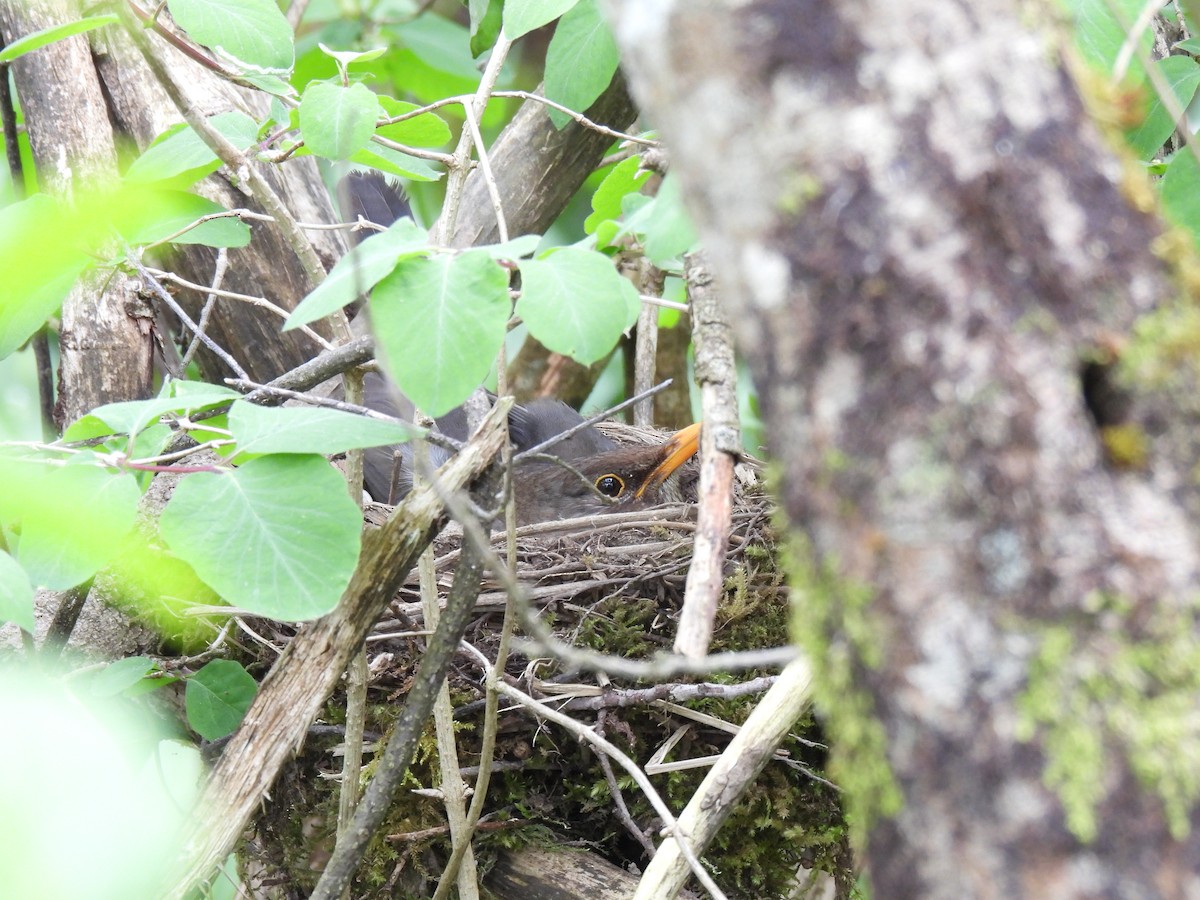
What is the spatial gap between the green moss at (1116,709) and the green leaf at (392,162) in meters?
1.50

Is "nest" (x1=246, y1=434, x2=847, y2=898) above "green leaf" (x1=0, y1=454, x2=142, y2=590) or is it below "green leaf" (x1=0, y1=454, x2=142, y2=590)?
below

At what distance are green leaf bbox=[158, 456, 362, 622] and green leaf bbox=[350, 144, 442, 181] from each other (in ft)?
2.29

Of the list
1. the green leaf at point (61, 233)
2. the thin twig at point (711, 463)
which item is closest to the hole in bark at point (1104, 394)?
the thin twig at point (711, 463)

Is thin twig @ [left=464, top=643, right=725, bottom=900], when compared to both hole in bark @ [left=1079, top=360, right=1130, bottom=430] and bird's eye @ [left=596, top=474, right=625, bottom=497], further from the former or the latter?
bird's eye @ [left=596, top=474, right=625, bottom=497]

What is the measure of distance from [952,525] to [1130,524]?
9cm

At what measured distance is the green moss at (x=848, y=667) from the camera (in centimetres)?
61

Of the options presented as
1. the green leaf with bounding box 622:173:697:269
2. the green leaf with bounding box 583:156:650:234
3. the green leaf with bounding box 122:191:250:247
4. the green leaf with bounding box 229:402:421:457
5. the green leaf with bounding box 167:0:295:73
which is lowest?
the green leaf with bounding box 229:402:421:457

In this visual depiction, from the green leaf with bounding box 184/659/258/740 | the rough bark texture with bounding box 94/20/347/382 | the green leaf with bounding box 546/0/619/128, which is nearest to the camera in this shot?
the green leaf with bounding box 546/0/619/128

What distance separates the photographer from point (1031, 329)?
22.7 inches

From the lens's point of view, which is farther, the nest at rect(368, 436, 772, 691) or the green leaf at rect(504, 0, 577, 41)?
the nest at rect(368, 436, 772, 691)

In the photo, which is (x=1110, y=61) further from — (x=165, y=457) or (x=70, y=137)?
(x=70, y=137)

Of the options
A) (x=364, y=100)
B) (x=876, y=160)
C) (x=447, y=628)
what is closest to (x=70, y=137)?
(x=364, y=100)

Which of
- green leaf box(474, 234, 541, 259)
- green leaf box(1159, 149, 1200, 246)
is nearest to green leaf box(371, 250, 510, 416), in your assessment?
green leaf box(474, 234, 541, 259)

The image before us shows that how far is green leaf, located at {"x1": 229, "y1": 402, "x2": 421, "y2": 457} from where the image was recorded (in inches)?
50.5
